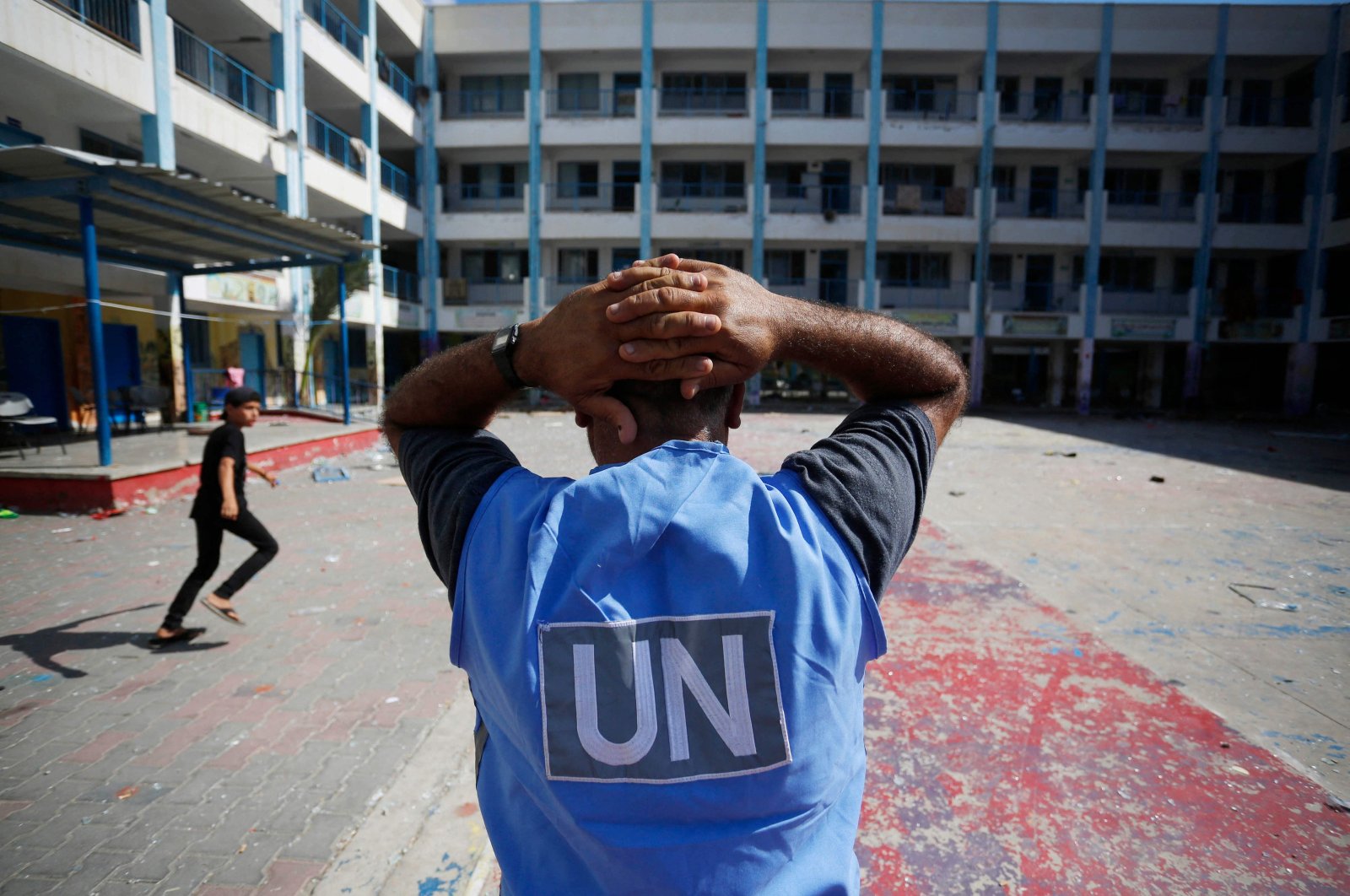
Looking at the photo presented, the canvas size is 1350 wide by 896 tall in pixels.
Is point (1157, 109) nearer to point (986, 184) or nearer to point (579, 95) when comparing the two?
point (986, 184)

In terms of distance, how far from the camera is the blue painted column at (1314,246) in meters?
23.9

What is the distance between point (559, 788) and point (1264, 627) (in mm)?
5248

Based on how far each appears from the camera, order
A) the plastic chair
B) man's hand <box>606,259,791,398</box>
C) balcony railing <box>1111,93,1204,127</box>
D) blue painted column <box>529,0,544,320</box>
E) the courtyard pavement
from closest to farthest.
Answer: man's hand <box>606,259,791,398</box> < the courtyard pavement < the plastic chair < blue painted column <box>529,0,544,320</box> < balcony railing <box>1111,93,1204,127</box>

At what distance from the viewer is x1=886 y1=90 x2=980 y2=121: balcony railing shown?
970 inches

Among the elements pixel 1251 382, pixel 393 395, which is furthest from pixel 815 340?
pixel 1251 382

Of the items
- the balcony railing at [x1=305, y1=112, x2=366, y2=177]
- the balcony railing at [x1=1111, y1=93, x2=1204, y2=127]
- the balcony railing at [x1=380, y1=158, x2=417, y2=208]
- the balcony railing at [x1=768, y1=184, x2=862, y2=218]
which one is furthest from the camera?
the balcony railing at [x1=768, y1=184, x2=862, y2=218]

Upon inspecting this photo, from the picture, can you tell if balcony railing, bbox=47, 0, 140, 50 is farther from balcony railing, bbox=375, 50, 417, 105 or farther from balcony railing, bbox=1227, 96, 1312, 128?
balcony railing, bbox=1227, 96, 1312, 128

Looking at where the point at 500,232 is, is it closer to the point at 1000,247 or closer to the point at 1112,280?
the point at 1000,247

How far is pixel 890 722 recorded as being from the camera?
3018 mm

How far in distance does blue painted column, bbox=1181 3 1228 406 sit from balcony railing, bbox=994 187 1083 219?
13.7ft

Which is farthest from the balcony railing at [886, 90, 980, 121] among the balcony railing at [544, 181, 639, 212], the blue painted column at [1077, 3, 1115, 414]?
the balcony railing at [544, 181, 639, 212]

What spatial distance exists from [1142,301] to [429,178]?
1025 inches

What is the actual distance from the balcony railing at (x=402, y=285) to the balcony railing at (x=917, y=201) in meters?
16.9

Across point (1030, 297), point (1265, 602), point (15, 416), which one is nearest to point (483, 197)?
point (15, 416)
